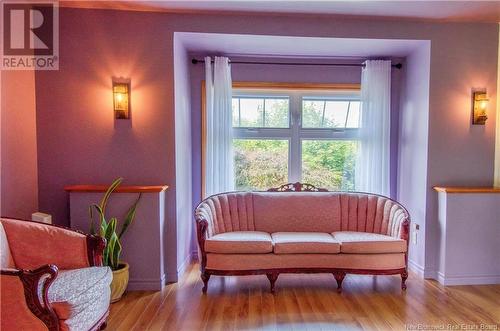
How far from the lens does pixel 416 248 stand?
3.18 m

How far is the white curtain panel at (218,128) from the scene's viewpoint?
3.33 metres

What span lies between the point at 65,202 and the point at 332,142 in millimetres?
2996

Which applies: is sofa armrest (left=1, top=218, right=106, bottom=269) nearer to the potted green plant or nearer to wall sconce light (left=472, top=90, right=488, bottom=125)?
the potted green plant

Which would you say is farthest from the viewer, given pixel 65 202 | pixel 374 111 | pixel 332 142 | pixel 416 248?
pixel 332 142

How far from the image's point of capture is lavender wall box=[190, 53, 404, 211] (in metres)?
3.47

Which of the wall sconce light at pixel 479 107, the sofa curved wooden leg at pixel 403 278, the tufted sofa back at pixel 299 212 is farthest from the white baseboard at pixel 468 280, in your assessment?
the wall sconce light at pixel 479 107

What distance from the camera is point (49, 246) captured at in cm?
204

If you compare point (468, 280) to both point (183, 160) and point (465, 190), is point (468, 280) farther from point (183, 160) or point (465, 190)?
point (183, 160)

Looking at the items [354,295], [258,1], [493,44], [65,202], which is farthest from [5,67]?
[493,44]

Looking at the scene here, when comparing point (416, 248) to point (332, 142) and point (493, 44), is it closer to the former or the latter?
point (332, 142)

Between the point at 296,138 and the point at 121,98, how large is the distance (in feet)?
6.54

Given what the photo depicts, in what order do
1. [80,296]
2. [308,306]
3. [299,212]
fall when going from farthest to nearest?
[299,212], [308,306], [80,296]

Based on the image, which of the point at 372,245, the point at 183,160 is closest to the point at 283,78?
the point at 183,160

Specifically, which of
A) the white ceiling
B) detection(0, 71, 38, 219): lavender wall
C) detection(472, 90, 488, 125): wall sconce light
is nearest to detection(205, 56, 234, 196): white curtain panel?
the white ceiling
